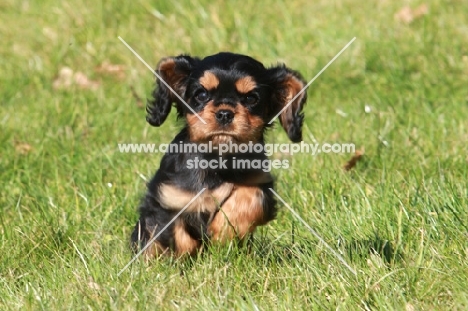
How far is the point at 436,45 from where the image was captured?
7.50 m

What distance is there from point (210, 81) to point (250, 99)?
0.24 m

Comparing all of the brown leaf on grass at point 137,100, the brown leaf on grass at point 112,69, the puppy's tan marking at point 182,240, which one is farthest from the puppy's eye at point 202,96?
the brown leaf on grass at point 112,69

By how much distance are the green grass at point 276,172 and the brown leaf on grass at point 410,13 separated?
→ 0.18ft

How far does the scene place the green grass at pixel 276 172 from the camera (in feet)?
12.2

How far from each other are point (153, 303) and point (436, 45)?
476 cm

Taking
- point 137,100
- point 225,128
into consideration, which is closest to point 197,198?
point 225,128

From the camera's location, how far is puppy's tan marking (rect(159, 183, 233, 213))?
4328 millimetres

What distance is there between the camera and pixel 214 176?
4391 millimetres

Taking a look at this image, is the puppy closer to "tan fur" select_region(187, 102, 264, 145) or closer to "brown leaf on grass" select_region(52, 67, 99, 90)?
"tan fur" select_region(187, 102, 264, 145)

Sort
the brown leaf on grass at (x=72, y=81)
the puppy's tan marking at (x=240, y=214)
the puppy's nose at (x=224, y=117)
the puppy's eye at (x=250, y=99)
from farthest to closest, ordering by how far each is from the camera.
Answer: the brown leaf on grass at (x=72, y=81), the puppy's eye at (x=250, y=99), the puppy's tan marking at (x=240, y=214), the puppy's nose at (x=224, y=117)

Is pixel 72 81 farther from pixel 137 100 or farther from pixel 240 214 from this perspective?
pixel 240 214

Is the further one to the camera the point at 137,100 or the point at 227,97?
the point at 137,100

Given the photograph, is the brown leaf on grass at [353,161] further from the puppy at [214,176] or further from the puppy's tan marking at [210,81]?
the puppy's tan marking at [210,81]

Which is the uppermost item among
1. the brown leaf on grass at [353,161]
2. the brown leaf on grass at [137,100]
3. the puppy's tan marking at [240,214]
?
the brown leaf on grass at [137,100]
